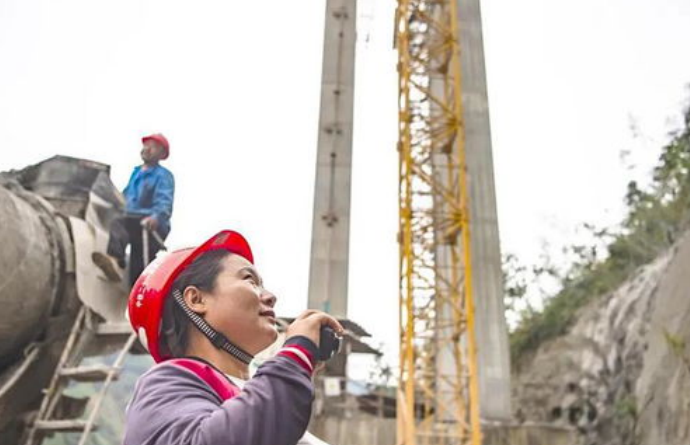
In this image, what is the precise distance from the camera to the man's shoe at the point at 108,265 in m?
5.69

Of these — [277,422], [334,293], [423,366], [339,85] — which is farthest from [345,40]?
[277,422]

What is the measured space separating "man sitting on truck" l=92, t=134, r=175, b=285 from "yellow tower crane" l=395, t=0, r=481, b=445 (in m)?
10.7

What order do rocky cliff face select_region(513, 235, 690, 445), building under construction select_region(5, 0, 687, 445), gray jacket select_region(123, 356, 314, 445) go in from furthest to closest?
building under construction select_region(5, 0, 687, 445), rocky cliff face select_region(513, 235, 690, 445), gray jacket select_region(123, 356, 314, 445)

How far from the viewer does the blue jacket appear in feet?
18.3

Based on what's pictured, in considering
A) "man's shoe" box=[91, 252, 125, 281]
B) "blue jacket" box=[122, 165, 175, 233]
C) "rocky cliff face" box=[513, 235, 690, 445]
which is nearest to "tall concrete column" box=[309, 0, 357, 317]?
"rocky cliff face" box=[513, 235, 690, 445]

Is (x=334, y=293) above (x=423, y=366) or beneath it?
above

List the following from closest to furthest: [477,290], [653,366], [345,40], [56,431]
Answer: [56,431]
[653,366]
[477,290]
[345,40]

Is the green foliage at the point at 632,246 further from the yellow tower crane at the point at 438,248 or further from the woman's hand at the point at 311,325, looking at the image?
the woman's hand at the point at 311,325

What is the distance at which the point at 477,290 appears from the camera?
18766 mm

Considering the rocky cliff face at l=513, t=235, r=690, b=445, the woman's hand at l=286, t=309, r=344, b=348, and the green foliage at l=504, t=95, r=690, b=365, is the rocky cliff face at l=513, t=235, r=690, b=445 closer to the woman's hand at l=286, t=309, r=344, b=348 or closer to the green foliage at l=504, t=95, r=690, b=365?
the green foliage at l=504, t=95, r=690, b=365

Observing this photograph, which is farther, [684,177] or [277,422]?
[684,177]

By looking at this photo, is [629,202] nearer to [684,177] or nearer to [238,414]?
[684,177]

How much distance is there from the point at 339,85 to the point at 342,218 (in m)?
4.03

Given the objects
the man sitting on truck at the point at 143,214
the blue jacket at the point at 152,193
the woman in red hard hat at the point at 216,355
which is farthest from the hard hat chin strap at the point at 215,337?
the blue jacket at the point at 152,193
